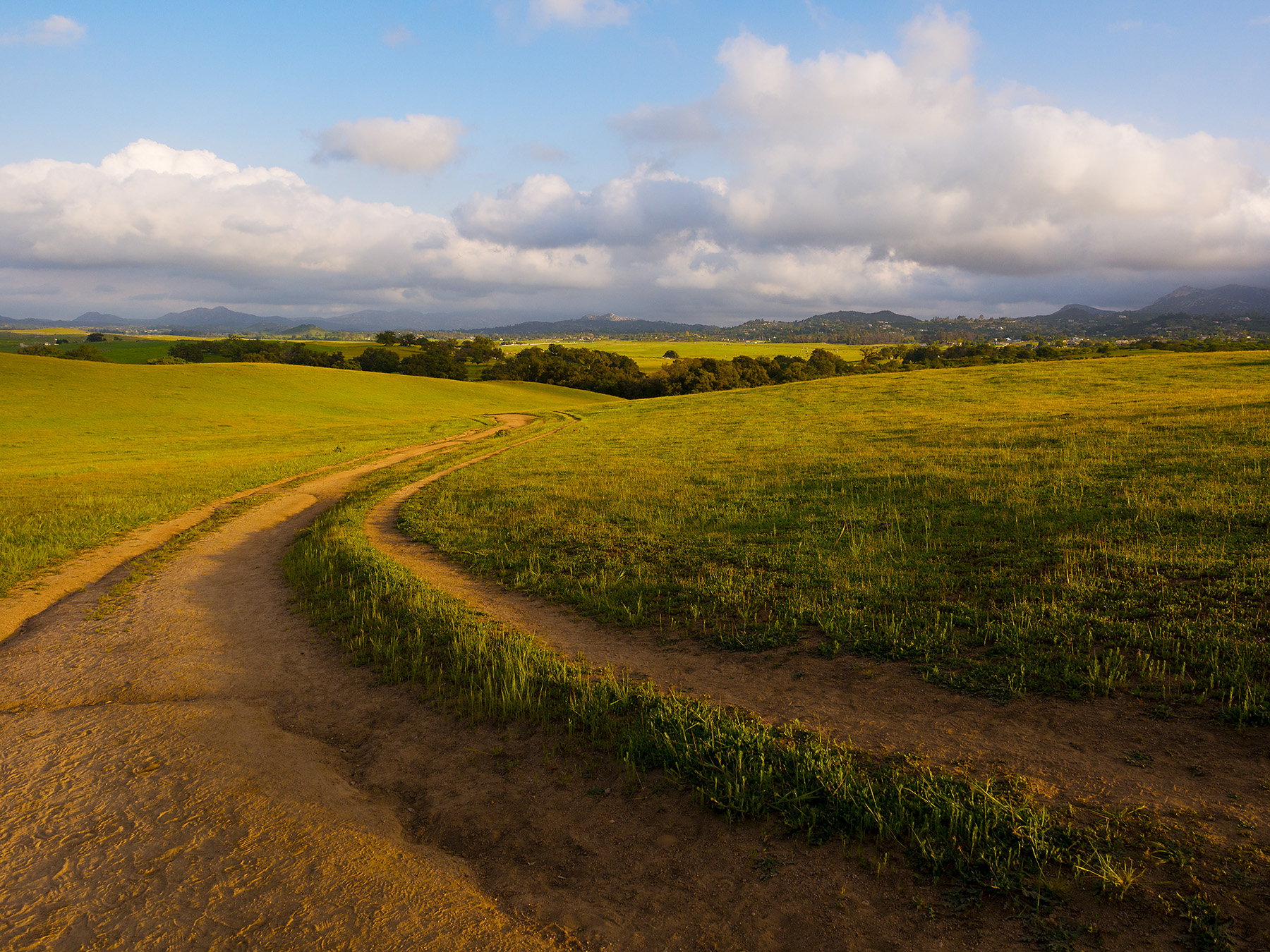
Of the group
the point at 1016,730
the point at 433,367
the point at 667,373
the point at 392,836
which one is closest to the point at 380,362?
the point at 433,367

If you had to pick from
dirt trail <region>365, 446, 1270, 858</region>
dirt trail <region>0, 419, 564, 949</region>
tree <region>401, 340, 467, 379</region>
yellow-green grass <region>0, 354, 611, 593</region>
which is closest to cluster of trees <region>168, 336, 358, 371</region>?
tree <region>401, 340, 467, 379</region>

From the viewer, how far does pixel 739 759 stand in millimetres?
5695

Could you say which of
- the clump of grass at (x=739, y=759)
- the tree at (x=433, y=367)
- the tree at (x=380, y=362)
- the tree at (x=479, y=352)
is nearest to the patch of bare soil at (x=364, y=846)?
the clump of grass at (x=739, y=759)

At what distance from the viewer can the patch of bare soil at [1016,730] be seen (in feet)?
16.4

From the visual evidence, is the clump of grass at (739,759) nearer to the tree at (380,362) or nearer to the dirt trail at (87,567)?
the dirt trail at (87,567)

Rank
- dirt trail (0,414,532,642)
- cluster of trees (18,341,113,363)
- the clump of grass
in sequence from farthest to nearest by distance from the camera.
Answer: cluster of trees (18,341,113,363)
dirt trail (0,414,532,642)
the clump of grass

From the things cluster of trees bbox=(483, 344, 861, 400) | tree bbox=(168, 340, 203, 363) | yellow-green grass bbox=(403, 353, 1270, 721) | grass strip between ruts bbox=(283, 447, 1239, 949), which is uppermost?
tree bbox=(168, 340, 203, 363)

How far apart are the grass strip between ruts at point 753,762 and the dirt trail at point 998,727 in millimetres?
377

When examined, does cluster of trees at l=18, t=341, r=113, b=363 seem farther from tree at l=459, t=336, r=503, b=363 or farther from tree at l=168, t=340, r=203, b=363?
tree at l=459, t=336, r=503, b=363

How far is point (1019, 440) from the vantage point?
21.7 metres

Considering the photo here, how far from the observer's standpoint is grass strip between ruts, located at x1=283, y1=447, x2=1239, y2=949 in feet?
14.8

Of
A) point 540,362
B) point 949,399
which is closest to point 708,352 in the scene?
point 540,362

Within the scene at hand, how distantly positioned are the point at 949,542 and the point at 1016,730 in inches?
243

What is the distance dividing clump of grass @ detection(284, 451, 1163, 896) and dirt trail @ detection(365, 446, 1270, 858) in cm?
37
